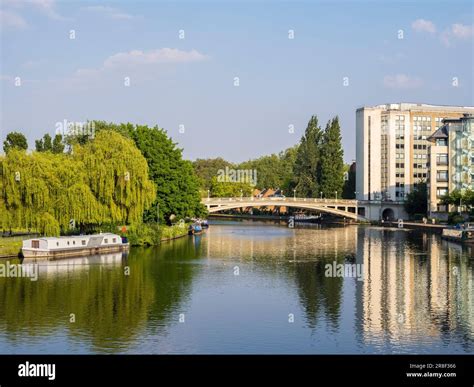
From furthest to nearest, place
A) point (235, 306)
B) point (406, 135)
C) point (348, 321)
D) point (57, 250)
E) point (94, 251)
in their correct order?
point (406, 135)
point (94, 251)
point (57, 250)
point (235, 306)
point (348, 321)

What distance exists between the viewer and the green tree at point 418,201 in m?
132

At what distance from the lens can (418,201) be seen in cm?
13312

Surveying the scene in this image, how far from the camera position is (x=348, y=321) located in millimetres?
35656

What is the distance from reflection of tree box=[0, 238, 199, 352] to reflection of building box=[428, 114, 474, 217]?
75.1 metres

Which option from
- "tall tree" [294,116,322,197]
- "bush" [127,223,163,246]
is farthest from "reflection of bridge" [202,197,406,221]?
"bush" [127,223,163,246]

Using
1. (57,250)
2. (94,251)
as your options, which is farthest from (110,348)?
(94,251)

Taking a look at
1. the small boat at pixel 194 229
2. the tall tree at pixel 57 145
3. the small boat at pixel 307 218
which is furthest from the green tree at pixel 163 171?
the small boat at pixel 307 218

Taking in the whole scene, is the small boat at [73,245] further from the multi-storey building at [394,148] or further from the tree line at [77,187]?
the multi-storey building at [394,148]

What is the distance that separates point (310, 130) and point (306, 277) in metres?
107

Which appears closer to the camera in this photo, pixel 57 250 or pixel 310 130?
pixel 57 250

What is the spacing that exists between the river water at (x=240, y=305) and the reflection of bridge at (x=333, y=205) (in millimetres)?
69218

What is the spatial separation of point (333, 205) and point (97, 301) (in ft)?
347
